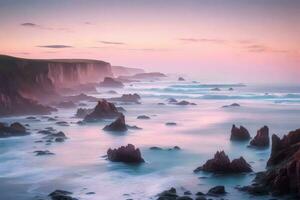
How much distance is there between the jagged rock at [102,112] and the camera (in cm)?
6042

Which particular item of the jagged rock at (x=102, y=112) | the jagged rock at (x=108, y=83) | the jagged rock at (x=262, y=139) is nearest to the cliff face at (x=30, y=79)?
the jagged rock at (x=108, y=83)

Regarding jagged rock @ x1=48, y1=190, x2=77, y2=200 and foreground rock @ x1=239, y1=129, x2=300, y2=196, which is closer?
foreground rock @ x1=239, y1=129, x2=300, y2=196

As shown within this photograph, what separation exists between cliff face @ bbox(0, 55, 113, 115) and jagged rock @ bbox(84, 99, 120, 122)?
8.40 metres

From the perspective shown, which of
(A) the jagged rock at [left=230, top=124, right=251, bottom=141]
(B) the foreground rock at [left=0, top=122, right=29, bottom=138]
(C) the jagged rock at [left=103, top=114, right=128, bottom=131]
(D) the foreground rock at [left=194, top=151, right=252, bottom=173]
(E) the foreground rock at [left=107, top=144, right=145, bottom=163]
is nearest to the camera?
(D) the foreground rock at [left=194, top=151, right=252, bottom=173]

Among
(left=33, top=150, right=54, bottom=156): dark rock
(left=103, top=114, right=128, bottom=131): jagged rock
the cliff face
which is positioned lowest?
(left=33, top=150, right=54, bottom=156): dark rock

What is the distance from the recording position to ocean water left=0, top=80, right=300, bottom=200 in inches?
1140

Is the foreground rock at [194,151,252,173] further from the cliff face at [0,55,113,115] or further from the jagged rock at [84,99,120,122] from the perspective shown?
the cliff face at [0,55,113,115]

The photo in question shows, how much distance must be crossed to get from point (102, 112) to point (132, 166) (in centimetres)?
2729

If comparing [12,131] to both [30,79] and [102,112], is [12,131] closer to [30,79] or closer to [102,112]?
[102,112]

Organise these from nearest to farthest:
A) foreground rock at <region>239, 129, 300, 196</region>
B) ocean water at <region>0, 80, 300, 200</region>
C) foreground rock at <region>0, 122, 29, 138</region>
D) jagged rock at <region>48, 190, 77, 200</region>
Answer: foreground rock at <region>239, 129, 300, 196</region>
jagged rock at <region>48, 190, 77, 200</region>
ocean water at <region>0, 80, 300, 200</region>
foreground rock at <region>0, 122, 29, 138</region>

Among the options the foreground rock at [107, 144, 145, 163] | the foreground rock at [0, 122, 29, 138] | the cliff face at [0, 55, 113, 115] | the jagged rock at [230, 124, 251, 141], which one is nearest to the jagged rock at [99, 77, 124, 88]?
the cliff face at [0, 55, 113, 115]

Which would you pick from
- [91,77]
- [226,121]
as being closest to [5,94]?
[226,121]

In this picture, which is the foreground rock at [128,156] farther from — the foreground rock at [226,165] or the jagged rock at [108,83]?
the jagged rock at [108,83]

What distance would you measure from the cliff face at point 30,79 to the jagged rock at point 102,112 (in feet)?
27.6
